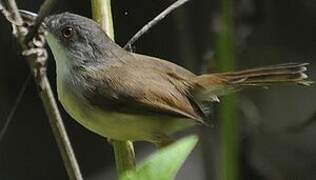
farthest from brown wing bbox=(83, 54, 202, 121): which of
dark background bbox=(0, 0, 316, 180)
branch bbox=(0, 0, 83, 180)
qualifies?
dark background bbox=(0, 0, 316, 180)

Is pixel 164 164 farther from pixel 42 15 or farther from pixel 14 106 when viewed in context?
pixel 14 106

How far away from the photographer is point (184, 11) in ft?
7.89

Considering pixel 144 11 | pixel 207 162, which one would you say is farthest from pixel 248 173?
pixel 144 11

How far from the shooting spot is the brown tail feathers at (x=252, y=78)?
1.36m

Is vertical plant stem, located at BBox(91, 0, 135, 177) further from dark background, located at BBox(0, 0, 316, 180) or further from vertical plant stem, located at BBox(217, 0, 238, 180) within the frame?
dark background, located at BBox(0, 0, 316, 180)

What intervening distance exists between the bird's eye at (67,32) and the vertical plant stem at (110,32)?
0.10 m

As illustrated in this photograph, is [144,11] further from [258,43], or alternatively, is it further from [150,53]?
[258,43]

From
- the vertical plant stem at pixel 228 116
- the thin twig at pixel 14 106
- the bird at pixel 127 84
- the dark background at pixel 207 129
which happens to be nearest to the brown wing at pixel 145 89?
the bird at pixel 127 84

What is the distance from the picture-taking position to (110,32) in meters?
1.30

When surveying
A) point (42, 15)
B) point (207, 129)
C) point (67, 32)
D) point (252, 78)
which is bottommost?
point (207, 129)

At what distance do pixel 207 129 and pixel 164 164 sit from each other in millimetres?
1688

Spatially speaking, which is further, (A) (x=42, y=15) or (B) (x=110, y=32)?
(B) (x=110, y=32)

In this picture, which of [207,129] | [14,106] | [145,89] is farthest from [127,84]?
[14,106]

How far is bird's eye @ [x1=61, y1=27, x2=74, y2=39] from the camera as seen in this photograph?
1373 mm
